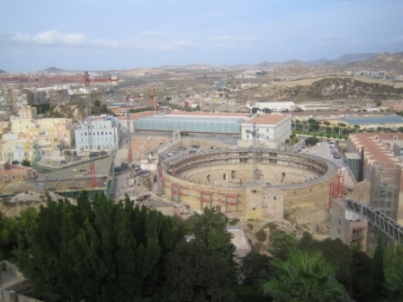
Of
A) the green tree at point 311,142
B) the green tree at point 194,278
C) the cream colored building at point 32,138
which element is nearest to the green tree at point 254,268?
the green tree at point 194,278

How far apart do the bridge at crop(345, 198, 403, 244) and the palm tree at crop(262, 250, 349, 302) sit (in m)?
6.83

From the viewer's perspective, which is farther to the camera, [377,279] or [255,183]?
[255,183]

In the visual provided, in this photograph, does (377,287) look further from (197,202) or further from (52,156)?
(52,156)

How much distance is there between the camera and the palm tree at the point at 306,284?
317 inches

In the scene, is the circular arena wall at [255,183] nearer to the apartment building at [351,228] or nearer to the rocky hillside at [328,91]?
the apartment building at [351,228]

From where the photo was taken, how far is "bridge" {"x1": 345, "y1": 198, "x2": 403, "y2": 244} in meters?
14.4

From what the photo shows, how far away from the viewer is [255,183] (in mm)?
21609

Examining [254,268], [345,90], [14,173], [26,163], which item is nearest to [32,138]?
[26,163]

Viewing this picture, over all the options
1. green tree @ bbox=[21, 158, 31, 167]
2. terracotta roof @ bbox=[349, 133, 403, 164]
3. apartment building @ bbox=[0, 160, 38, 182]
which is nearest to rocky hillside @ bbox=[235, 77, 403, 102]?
terracotta roof @ bbox=[349, 133, 403, 164]

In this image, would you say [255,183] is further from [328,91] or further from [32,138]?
[328,91]

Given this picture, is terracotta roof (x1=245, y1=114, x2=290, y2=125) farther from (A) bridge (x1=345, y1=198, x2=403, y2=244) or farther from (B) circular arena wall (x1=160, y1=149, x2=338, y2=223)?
(A) bridge (x1=345, y1=198, x2=403, y2=244)

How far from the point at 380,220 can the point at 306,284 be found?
29.4ft

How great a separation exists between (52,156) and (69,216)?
23.9 m

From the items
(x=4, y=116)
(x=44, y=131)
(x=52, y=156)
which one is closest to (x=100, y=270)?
(x=52, y=156)
